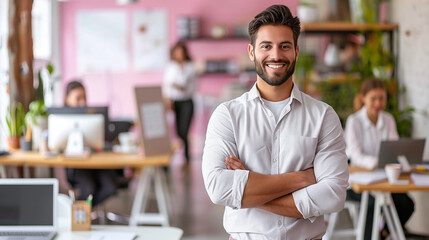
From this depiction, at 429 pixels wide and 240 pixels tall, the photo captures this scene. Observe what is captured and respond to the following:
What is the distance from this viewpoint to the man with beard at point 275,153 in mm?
1947

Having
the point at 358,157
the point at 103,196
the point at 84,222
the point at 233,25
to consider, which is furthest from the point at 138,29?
the point at 84,222

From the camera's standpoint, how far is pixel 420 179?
3.37m

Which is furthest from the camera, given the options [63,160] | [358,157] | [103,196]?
[103,196]

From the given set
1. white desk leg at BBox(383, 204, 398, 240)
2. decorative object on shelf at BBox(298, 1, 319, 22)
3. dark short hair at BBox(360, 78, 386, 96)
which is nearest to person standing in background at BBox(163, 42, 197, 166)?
decorative object on shelf at BBox(298, 1, 319, 22)

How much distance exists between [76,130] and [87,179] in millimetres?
576

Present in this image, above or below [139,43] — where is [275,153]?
below

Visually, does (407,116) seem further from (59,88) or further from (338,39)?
(59,88)

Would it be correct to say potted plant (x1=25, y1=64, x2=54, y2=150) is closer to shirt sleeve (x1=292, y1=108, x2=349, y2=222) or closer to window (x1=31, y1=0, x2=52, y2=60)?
shirt sleeve (x1=292, y1=108, x2=349, y2=222)

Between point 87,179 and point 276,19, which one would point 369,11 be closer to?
point 87,179

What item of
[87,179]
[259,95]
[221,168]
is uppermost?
[259,95]

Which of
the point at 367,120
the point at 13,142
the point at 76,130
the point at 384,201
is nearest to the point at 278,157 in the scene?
the point at 384,201

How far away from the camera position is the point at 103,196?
4.85 m

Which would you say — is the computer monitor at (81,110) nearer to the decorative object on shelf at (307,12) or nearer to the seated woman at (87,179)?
the seated woman at (87,179)

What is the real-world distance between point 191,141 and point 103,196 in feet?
15.2
